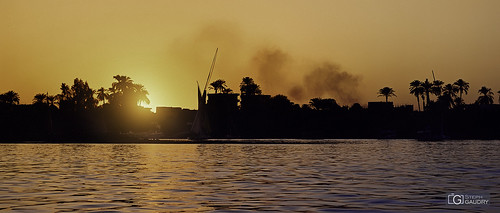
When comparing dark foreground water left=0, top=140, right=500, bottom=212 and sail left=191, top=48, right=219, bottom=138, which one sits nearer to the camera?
dark foreground water left=0, top=140, right=500, bottom=212

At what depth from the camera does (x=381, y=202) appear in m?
27.1

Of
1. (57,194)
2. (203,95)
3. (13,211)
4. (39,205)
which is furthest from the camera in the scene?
(203,95)

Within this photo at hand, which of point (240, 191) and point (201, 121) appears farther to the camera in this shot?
point (201, 121)

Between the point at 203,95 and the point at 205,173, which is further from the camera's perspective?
the point at 203,95

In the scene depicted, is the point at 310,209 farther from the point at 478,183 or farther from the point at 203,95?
the point at 203,95

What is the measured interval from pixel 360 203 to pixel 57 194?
12705mm

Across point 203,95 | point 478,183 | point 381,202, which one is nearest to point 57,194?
point 381,202

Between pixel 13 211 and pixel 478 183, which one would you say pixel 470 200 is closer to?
pixel 478 183

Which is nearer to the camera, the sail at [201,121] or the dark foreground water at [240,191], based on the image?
the dark foreground water at [240,191]

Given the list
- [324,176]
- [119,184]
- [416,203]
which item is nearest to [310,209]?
[416,203]

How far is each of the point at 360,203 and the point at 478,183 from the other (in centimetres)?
1197

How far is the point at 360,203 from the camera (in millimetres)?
26750

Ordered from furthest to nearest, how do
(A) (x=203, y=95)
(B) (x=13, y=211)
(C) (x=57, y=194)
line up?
(A) (x=203, y=95) → (C) (x=57, y=194) → (B) (x=13, y=211)

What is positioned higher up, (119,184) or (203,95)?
(203,95)
